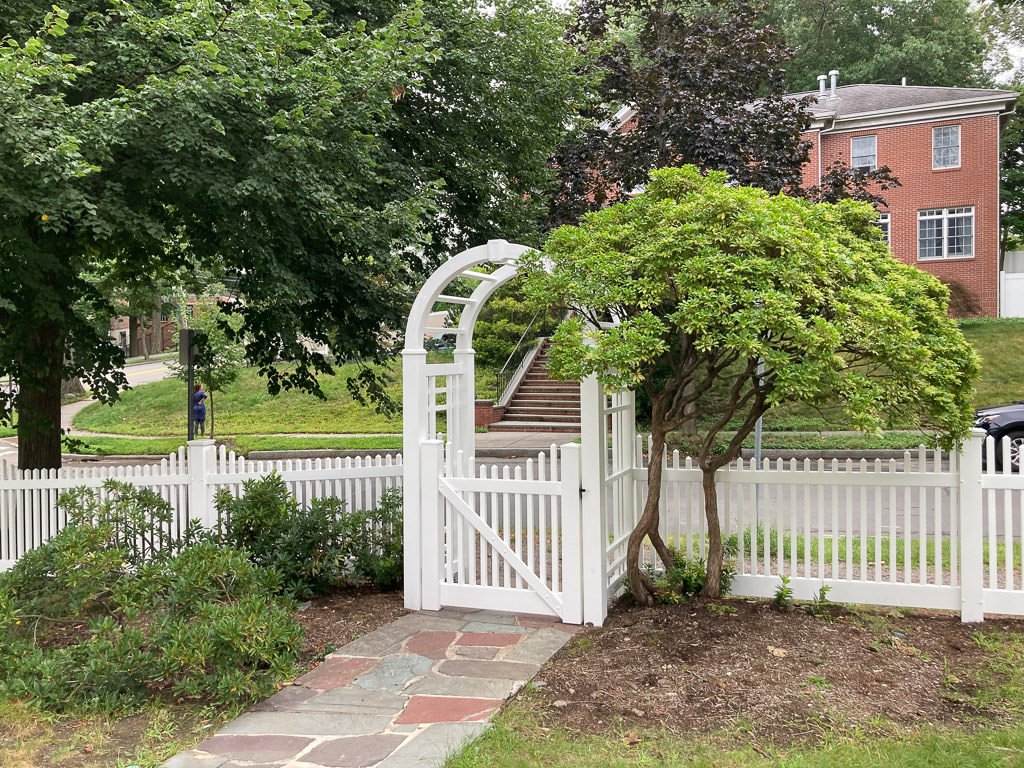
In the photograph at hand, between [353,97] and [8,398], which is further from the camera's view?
[8,398]

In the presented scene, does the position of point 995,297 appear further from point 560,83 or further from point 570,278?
point 570,278

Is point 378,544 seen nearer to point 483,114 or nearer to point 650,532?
point 650,532

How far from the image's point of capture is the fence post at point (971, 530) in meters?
5.82

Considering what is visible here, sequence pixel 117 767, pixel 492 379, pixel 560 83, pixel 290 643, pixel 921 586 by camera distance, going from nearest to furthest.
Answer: pixel 117 767 → pixel 290 643 → pixel 921 586 → pixel 560 83 → pixel 492 379

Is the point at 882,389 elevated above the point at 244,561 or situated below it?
above

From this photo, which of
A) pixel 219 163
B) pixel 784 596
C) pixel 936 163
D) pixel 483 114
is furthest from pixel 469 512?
pixel 936 163

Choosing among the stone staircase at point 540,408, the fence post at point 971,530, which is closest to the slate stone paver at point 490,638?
the fence post at point 971,530

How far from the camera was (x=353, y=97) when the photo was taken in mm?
7680

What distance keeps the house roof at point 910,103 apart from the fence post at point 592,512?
844 inches

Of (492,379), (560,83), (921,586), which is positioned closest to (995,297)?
(492,379)

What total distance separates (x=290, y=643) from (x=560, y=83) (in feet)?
26.1

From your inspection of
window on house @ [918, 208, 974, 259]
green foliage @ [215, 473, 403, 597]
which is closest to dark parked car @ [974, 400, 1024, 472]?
green foliage @ [215, 473, 403, 597]

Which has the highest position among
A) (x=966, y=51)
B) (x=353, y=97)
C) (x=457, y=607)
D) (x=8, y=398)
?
(x=966, y=51)

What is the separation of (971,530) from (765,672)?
2077mm
